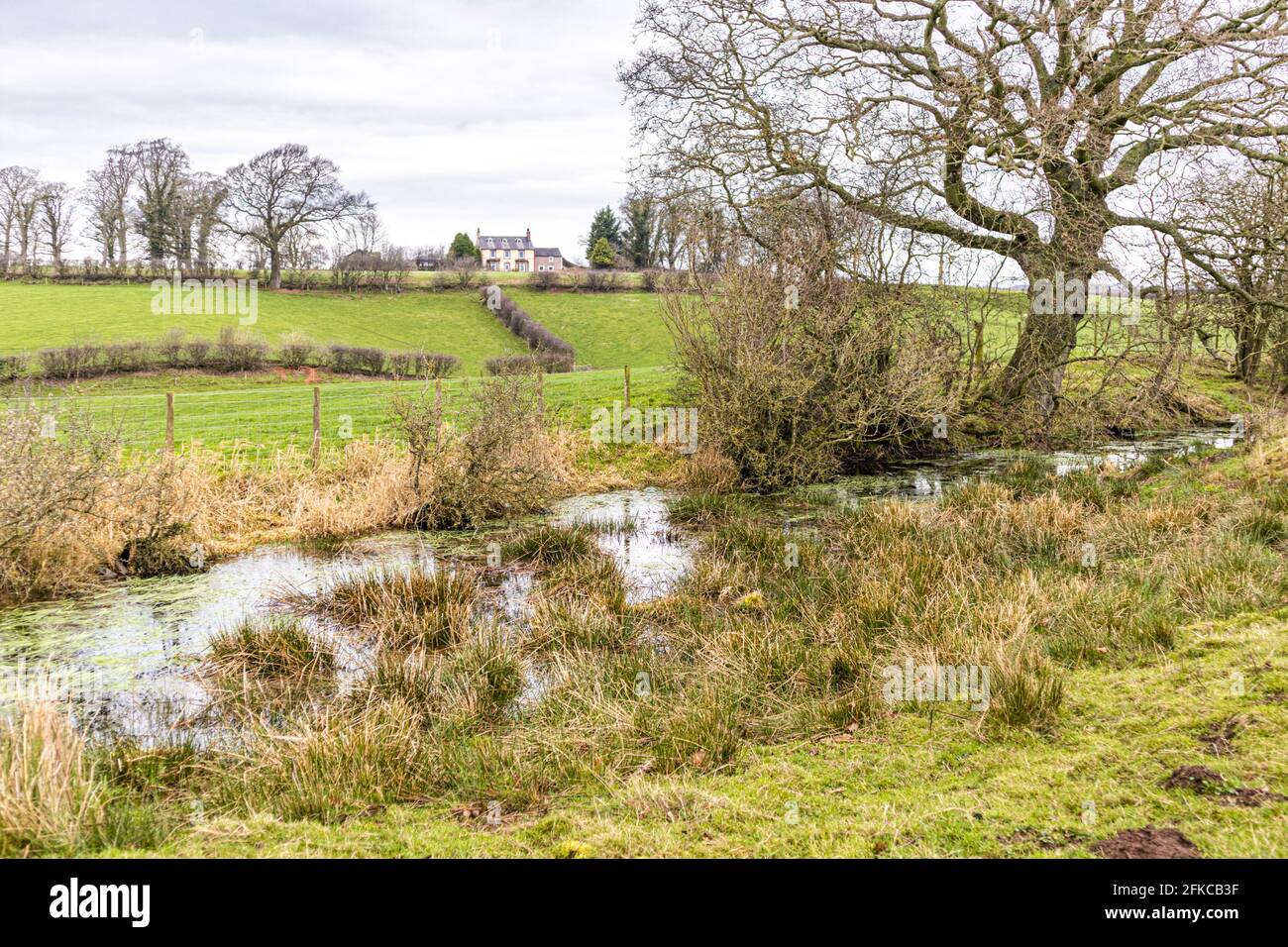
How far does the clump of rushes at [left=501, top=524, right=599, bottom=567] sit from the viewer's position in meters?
10.0

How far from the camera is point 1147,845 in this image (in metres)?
3.22

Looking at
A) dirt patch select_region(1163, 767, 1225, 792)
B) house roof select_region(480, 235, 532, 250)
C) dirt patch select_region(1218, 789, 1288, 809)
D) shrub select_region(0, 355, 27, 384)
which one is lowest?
dirt patch select_region(1163, 767, 1225, 792)

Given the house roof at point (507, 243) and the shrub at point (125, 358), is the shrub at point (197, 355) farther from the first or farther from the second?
the house roof at point (507, 243)

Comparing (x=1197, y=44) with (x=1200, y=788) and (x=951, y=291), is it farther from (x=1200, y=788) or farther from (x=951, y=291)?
(x=1200, y=788)

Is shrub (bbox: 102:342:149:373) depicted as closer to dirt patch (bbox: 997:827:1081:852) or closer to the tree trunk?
the tree trunk

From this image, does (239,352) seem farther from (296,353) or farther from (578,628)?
(578,628)

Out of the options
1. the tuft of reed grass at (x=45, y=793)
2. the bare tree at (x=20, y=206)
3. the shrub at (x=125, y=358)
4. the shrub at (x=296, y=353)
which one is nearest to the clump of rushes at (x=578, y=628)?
the tuft of reed grass at (x=45, y=793)

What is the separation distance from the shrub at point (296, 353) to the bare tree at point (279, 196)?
75.7 feet

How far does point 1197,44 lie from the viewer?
1230cm

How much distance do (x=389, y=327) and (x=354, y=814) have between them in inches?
1728

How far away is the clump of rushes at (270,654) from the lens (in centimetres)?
668

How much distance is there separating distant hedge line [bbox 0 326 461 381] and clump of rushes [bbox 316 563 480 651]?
17256 mm

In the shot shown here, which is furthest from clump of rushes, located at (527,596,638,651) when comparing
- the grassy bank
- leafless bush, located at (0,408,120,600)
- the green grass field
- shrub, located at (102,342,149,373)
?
the green grass field
